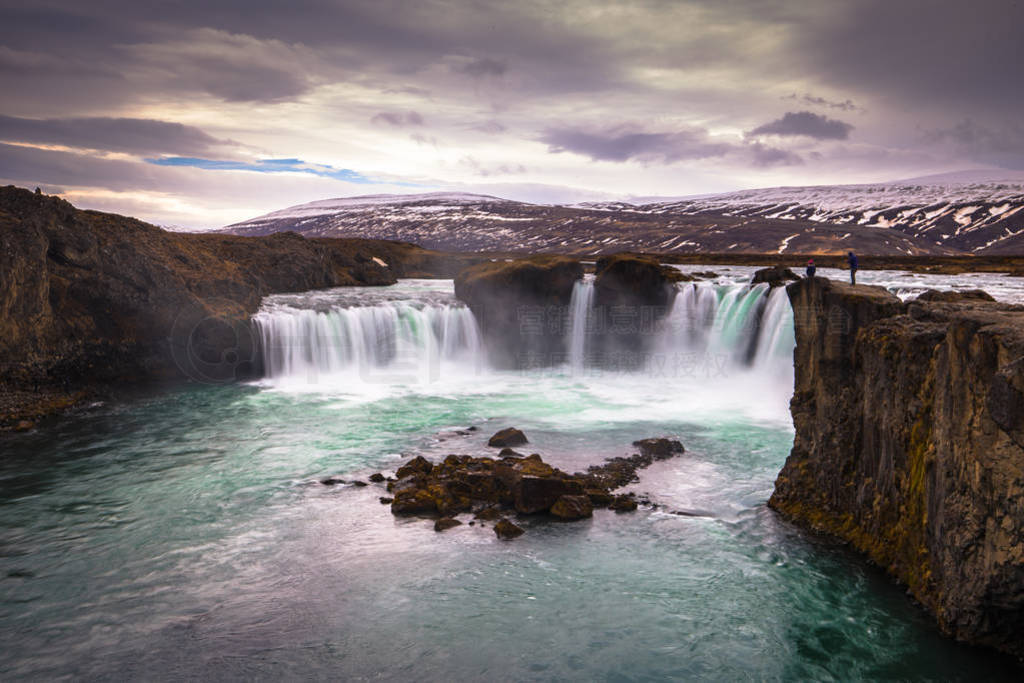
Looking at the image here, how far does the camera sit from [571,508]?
529 inches

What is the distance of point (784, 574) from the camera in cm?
1109

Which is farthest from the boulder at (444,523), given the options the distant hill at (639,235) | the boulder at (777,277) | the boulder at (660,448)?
the distant hill at (639,235)

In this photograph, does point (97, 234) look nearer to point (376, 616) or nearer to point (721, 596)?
point (376, 616)

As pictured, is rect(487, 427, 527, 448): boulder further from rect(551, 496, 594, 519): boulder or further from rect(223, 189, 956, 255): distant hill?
rect(223, 189, 956, 255): distant hill

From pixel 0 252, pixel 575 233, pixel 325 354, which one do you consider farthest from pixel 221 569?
pixel 575 233

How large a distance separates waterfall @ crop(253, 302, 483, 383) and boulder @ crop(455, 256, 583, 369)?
1210 mm

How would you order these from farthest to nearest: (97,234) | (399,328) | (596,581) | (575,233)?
(575,233) → (399,328) → (97,234) → (596,581)

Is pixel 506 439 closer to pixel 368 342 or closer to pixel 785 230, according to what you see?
pixel 368 342

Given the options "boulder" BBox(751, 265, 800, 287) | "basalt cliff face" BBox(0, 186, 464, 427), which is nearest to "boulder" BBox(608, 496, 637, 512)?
"basalt cliff face" BBox(0, 186, 464, 427)

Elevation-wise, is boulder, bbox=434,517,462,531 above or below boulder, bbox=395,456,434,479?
below

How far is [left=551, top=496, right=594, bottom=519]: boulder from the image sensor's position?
527 inches

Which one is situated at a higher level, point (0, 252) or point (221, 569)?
point (0, 252)

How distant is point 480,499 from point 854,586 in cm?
756

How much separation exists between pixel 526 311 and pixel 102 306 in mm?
20088
